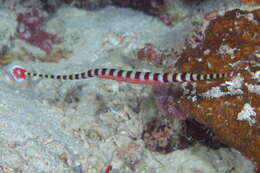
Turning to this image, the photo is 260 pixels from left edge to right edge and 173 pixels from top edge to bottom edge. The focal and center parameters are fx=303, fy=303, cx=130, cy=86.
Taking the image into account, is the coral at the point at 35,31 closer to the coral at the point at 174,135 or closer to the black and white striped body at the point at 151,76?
the black and white striped body at the point at 151,76

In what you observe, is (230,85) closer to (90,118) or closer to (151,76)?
(151,76)

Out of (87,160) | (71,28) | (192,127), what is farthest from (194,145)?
(71,28)

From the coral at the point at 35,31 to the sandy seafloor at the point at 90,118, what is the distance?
0.14 m

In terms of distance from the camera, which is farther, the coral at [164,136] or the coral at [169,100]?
the coral at [164,136]

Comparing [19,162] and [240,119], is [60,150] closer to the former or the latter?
[19,162]

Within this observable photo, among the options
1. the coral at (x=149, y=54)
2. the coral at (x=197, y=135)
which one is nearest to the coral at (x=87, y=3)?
the coral at (x=149, y=54)

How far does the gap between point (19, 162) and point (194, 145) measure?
238 centimetres

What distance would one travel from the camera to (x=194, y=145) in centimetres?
436

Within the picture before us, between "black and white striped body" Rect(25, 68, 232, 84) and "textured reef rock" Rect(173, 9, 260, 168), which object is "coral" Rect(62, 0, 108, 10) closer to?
"black and white striped body" Rect(25, 68, 232, 84)

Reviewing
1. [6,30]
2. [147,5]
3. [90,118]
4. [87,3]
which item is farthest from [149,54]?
[6,30]

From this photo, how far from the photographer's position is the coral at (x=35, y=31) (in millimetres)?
6539

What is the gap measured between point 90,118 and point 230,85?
2235mm

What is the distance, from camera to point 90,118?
15.6ft

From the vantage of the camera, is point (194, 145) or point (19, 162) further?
point (194, 145)
